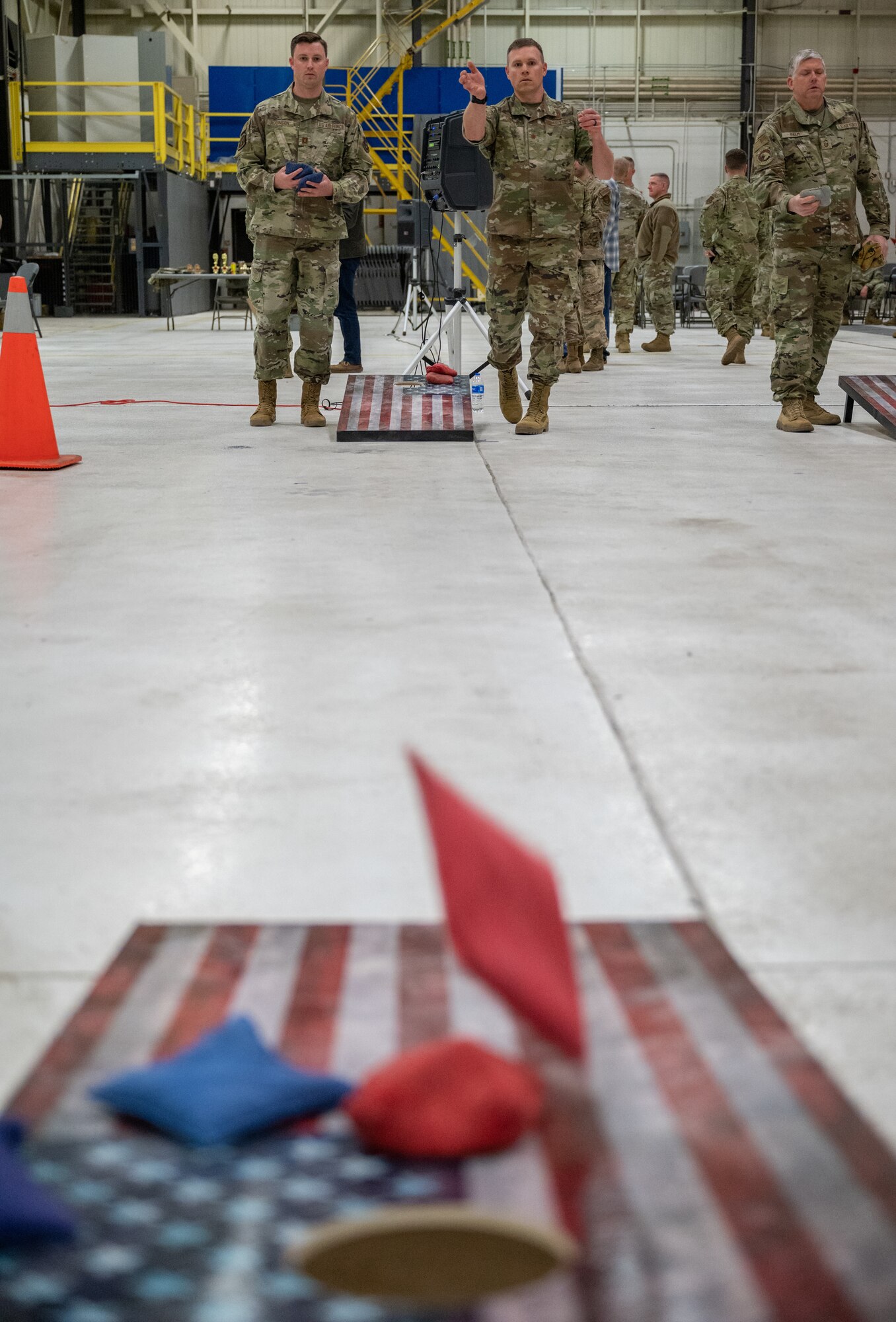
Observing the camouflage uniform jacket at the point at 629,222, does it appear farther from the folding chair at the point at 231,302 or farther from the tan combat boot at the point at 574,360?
the folding chair at the point at 231,302

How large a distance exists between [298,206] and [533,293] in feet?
3.58

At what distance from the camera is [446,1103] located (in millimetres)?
1188

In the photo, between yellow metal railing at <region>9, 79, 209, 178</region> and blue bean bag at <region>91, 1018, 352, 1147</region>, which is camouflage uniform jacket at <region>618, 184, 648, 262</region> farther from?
blue bean bag at <region>91, 1018, 352, 1147</region>

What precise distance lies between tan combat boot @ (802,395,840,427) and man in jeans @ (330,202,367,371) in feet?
11.1

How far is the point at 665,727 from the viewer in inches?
92.4

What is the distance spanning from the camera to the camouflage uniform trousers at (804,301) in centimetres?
621

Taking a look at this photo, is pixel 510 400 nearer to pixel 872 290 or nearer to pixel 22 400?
pixel 22 400

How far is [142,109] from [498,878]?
2025 cm

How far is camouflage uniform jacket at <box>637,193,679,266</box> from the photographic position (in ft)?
39.9

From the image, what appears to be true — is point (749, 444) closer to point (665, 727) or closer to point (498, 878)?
point (665, 727)

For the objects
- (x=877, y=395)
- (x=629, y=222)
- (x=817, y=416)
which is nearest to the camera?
(x=877, y=395)

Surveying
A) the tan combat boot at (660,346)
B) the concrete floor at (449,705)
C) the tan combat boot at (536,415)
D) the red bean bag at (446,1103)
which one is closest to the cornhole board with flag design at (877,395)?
the concrete floor at (449,705)

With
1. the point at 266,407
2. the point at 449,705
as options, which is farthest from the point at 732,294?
the point at 449,705

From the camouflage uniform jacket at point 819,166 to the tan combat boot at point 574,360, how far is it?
13.4 feet
